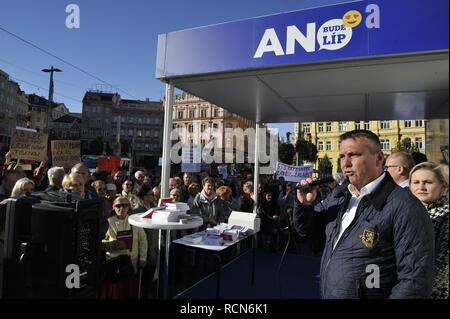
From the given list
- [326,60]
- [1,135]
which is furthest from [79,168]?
[1,135]

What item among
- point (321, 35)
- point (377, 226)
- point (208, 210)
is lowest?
point (208, 210)

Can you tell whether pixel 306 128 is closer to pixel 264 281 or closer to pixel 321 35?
pixel 264 281

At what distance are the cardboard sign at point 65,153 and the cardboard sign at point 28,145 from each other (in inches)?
8.1

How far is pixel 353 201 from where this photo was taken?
1.97 meters

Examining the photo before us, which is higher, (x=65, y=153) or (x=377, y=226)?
(x=65, y=153)

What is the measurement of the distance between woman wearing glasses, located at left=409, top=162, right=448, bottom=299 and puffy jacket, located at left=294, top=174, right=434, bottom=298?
0.24m

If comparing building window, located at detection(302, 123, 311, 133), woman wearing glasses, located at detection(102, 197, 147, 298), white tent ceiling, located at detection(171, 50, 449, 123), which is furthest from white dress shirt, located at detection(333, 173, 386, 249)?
building window, located at detection(302, 123, 311, 133)

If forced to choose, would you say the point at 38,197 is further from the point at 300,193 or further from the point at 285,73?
the point at 285,73

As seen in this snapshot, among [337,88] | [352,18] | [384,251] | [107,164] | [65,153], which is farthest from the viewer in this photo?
[107,164]

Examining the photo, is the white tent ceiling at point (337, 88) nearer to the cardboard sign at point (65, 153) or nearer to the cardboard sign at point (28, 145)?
the cardboard sign at point (65, 153)

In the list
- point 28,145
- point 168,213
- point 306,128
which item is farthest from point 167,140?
point 306,128

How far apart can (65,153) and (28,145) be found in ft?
2.19

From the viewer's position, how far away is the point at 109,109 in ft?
289

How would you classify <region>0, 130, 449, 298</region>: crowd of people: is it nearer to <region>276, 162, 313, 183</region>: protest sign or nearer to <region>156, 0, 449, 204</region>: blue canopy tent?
<region>156, 0, 449, 204</region>: blue canopy tent
